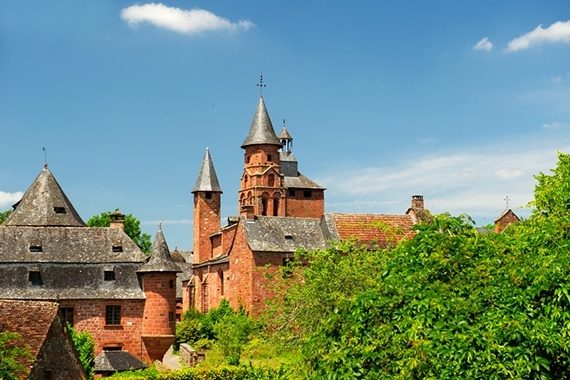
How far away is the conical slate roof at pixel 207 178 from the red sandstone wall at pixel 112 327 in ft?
108

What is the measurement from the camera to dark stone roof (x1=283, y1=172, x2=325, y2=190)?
288 feet

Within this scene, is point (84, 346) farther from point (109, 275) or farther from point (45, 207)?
point (45, 207)

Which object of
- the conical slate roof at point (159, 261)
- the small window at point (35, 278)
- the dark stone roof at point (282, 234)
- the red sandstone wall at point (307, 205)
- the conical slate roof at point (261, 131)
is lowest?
the small window at point (35, 278)

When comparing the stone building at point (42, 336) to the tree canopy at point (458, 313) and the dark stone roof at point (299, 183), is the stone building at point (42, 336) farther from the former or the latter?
the dark stone roof at point (299, 183)

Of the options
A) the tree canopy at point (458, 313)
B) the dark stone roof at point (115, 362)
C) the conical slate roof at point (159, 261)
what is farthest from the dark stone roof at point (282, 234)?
the tree canopy at point (458, 313)

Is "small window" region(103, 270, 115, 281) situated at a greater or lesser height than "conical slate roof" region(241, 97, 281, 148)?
lesser

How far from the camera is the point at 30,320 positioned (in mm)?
25859

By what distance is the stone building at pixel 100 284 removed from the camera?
4888cm

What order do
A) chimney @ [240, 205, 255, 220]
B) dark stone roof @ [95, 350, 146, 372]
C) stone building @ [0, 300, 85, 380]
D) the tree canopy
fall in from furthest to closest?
chimney @ [240, 205, 255, 220]
dark stone roof @ [95, 350, 146, 372]
stone building @ [0, 300, 85, 380]
the tree canopy

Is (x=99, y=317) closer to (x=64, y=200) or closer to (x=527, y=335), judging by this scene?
(x=64, y=200)

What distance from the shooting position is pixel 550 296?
15.6 m

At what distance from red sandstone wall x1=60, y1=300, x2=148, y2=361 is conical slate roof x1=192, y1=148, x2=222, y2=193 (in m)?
32.9

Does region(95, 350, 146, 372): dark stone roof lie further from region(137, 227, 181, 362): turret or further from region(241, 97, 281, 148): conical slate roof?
region(241, 97, 281, 148): conical slate roof

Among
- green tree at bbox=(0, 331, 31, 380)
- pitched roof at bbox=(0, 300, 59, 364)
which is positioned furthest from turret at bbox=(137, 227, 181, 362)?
green tree at bbox=(0, 331, 31, 380)
